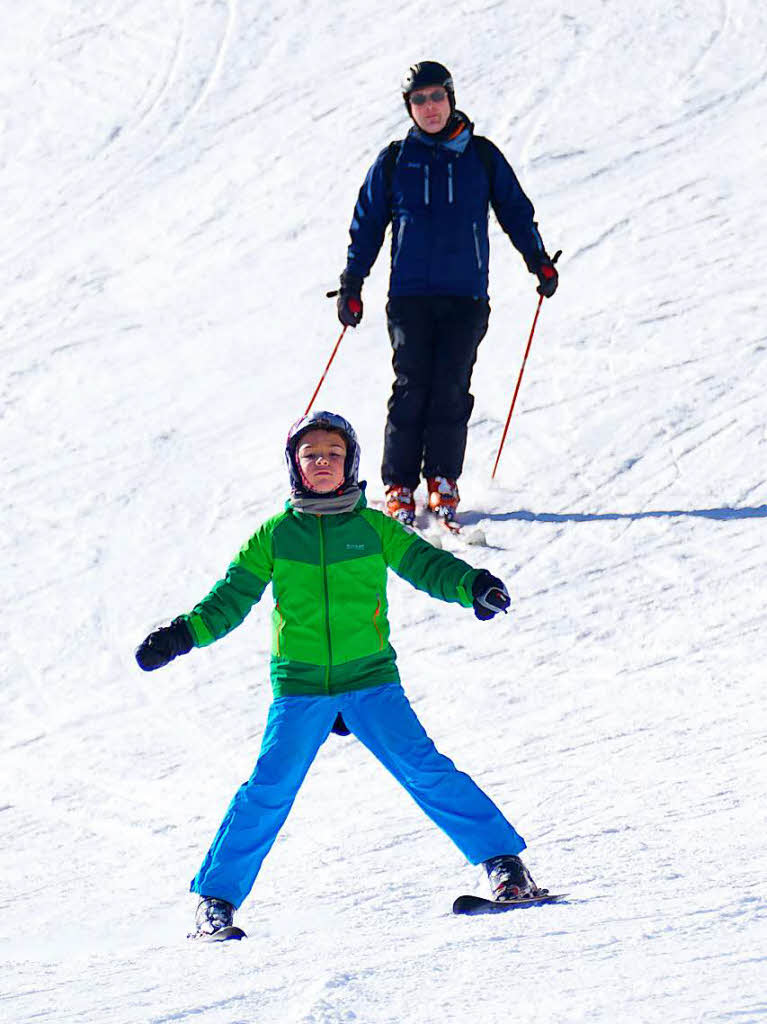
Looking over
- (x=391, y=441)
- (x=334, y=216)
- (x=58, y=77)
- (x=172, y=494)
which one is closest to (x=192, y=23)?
(x=58, y=77)


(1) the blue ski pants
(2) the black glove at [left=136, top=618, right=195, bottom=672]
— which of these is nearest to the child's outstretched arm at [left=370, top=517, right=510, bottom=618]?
(1) the blue ski pants

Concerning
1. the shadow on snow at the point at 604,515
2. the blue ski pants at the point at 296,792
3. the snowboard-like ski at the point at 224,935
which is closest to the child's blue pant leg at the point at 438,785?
the blue ski pants at the point at 296,792

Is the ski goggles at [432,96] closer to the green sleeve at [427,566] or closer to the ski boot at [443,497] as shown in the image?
the ski boot at [443,497]

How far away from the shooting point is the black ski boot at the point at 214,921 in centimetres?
361

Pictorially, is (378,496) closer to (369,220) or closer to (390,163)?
(369,220)

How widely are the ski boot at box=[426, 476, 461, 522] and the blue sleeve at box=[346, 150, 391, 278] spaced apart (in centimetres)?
94

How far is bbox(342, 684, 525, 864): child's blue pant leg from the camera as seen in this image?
145 inches

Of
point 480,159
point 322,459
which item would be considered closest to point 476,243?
point 480,159

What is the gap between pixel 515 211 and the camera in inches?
255

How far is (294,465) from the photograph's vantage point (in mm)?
3941

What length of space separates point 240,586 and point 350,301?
2919 millimetres

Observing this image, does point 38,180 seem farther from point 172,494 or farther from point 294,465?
point 294,465

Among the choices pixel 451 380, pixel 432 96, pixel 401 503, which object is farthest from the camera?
pixel 401 503

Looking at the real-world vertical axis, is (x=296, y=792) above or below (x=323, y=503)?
below
